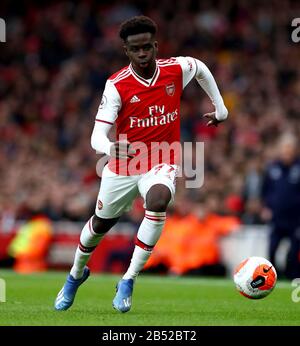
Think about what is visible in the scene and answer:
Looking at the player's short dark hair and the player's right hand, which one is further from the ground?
the player's short dark hair

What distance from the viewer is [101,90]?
22.3 metres

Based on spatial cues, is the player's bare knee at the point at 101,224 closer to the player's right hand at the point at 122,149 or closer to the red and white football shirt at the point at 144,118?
the red and white football shirt at the point at 144,118

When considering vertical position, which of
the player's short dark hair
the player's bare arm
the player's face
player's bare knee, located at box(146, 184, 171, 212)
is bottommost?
player's bare knee, located at box(146, 184, 171, 212)

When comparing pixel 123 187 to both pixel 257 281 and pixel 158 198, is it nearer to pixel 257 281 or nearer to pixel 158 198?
pixel 158 198

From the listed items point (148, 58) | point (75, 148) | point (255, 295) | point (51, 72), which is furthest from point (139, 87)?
point (51, 72)

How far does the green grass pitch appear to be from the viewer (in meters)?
7.97

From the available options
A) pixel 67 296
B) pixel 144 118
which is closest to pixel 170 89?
pixel 144 118

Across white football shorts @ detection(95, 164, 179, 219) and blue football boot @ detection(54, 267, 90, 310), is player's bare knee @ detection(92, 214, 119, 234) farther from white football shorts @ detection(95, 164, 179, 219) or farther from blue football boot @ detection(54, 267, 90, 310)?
blue football boot @ detection(54, 267, 90, 310)

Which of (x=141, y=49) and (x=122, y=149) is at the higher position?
(x=141, y=49)

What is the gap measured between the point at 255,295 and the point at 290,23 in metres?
13.1

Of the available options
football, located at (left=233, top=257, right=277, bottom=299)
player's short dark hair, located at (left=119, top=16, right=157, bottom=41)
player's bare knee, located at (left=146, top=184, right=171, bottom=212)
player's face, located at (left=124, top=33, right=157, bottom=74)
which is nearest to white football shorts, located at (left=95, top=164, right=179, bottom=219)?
player's bare knee, located at (left=146, top=184, right=171, bottom=212)

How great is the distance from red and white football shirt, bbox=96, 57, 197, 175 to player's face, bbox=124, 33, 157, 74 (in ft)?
0.55

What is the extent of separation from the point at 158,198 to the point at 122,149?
58cm

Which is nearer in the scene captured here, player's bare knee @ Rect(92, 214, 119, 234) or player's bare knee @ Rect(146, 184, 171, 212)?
player's bare knee @ Rect(146, 184, 171, 212)
